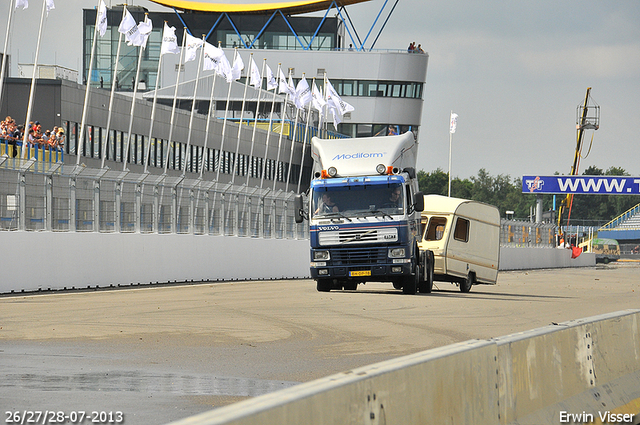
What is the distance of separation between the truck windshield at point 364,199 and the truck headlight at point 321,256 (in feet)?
3.43

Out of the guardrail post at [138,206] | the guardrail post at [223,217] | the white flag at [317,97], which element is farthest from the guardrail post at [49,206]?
the white flag at [317,97]

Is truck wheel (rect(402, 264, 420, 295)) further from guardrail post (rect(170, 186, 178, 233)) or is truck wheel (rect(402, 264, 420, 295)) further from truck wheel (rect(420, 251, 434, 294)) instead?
guardrail post (rect(170, 186, 178, 233))

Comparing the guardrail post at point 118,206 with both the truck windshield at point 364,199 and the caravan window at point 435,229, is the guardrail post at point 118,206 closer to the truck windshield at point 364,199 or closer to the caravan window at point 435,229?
the truck windshield at point 364,199

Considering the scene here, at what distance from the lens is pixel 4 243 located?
21.0 metres

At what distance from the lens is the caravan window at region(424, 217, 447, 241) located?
89.9 feet

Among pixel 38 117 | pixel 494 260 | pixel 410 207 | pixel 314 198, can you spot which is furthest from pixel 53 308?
pixel 38 117

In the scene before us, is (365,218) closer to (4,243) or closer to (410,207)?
(410,207)

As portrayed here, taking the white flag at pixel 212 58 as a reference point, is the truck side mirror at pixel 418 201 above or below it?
below

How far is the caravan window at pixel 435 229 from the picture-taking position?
27.4m

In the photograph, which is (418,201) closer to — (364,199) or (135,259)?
(364,199)

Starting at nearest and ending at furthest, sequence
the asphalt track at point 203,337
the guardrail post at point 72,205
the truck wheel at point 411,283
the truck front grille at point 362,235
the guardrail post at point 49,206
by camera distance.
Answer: the asphalt track at point 203,337, the guardrail post at point 49,206, the truck front grille at point 362,235, the guardrail post at point 72,205, the truck wheel at point 411,283

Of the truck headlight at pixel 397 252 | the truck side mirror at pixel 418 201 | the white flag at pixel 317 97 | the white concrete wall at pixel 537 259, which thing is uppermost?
the white flag at pixel 317 97

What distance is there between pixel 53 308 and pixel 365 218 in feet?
25.4

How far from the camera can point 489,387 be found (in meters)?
6.11
